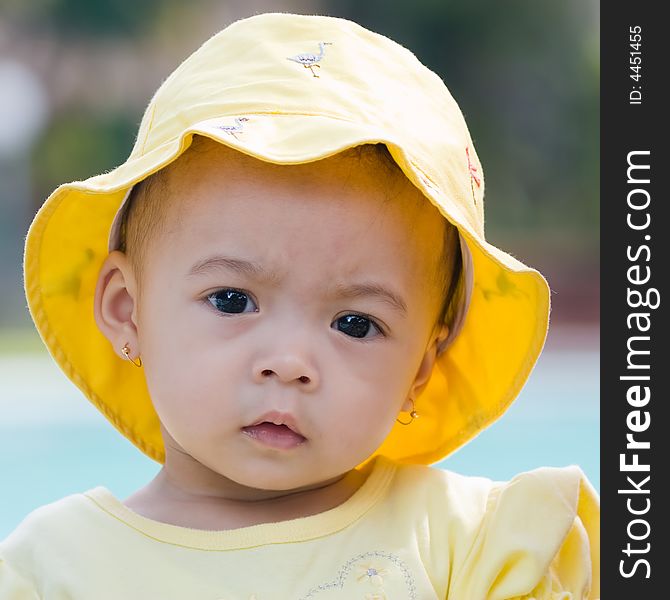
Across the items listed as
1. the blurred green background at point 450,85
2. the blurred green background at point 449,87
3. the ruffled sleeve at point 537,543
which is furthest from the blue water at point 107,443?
the blurred green background at point 450,85

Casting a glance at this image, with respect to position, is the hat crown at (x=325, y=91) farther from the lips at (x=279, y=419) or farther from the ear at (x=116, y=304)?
the lips at (x=279, y=419)

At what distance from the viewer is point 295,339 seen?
134 cm

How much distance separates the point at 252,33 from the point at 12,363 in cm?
492

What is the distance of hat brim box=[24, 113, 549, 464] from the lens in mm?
1570

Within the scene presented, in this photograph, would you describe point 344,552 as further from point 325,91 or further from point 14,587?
point 325,91

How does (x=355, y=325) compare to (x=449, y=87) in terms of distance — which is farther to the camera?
(x=449, y=87)

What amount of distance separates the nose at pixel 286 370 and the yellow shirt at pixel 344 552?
179mm

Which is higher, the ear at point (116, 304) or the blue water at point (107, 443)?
the blue water at point (107, 443)

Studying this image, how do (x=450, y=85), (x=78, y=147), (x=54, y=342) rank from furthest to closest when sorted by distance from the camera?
(x=450, y=85)
(x=78, y=147)
(x=54, y=342)

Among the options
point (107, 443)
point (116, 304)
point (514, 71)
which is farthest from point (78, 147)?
point (116, 304)

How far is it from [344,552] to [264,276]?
327 mm

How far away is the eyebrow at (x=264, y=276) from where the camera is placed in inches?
53.4

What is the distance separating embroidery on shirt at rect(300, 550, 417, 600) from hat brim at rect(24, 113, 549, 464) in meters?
0.33

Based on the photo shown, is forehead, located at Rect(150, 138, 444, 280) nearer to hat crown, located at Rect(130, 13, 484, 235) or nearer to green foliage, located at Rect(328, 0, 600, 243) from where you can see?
hat crown, located at Rect(130, 13, 484, 235)
